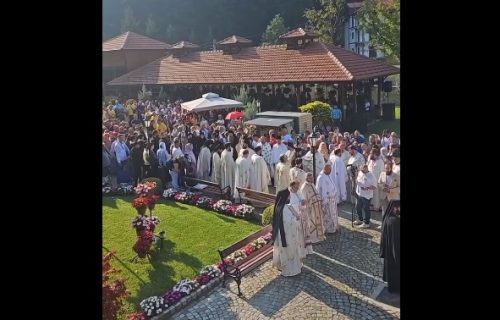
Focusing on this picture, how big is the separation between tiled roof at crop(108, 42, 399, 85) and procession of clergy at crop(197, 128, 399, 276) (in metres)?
7.07

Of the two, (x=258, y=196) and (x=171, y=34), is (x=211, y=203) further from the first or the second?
(x=171, y=34)

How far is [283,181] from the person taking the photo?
32.0ft

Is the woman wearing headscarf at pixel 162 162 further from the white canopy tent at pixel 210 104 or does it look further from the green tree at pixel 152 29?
the green tree at pixel 152 29

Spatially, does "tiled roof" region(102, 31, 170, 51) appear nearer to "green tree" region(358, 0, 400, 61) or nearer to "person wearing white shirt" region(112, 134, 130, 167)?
"green tree" region(358, 0, 400, 61)

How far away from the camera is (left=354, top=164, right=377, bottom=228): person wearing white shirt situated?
9.47 m

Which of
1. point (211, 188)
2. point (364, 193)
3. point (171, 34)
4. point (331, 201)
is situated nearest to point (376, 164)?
point (364, 193)

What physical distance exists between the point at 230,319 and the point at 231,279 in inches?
46.5

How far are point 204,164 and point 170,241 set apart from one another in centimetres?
398

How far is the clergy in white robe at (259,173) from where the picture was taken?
11750 millimetres

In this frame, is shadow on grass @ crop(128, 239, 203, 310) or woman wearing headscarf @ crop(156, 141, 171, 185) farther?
woman wearing headscarf @ crop(156, 141, 171, 185)

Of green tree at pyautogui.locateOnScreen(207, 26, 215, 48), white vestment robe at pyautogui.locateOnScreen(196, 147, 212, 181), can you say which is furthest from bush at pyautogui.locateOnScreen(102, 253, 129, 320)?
green tree at pyautogui.locateOnScreen(207, 26, 215, 48)

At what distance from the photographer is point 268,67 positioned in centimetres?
2242
